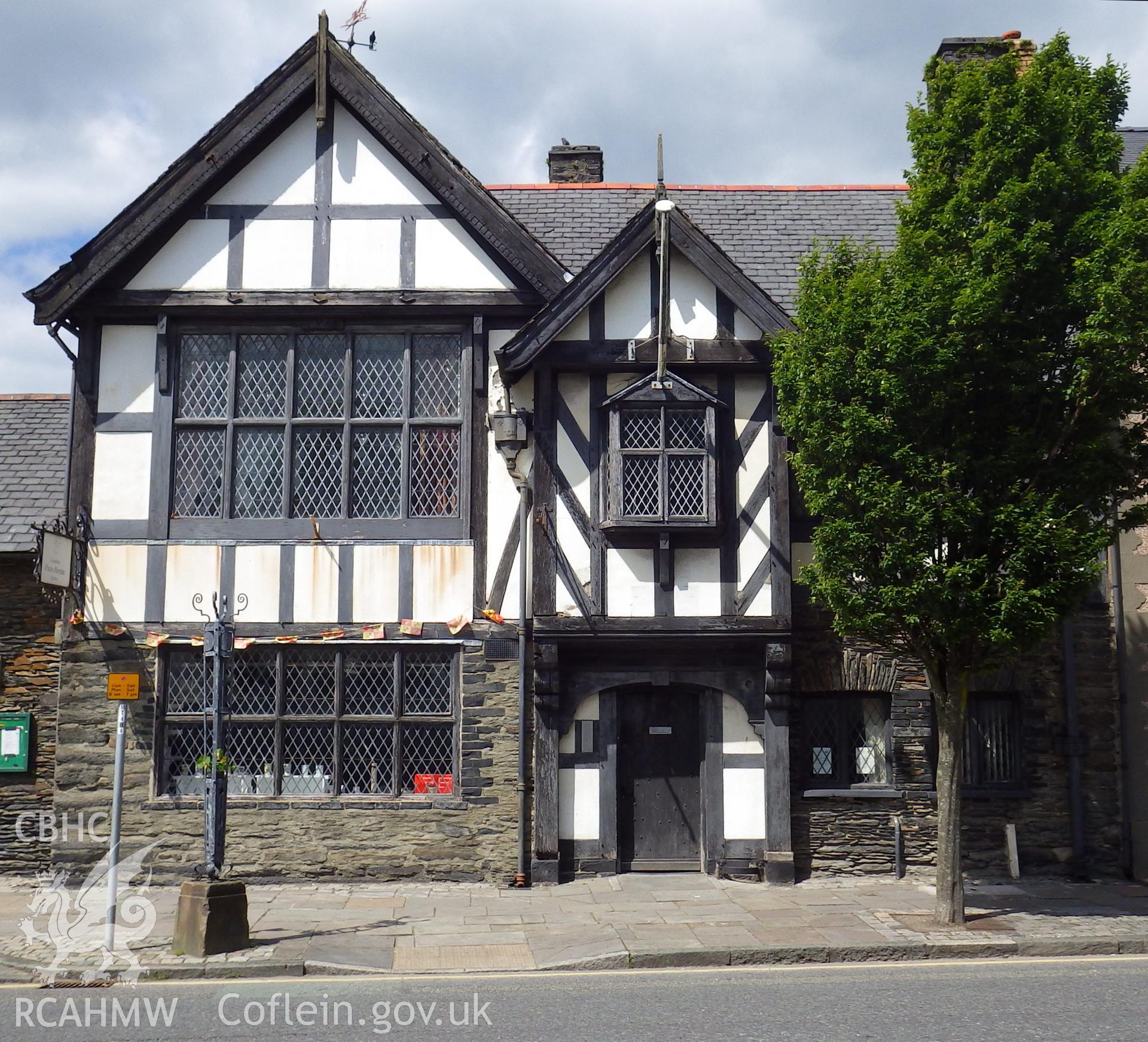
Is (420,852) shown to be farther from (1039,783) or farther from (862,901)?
(1039,783)

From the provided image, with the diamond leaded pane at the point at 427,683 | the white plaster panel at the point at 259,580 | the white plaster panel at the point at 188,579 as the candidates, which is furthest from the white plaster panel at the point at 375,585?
the white plaster panel at the point at 188,579

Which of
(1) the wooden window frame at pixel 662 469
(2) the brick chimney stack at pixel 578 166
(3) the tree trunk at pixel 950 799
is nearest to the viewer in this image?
(3) the tree trunk at pixel 950 799

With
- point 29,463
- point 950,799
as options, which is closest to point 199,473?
point 29,463

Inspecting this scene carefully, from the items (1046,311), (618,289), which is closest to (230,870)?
(618,289)

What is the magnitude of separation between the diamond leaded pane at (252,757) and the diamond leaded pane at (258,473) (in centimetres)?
236

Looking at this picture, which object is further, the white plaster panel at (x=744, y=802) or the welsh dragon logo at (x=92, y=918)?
the white plaster panel at (x=744, y=802)

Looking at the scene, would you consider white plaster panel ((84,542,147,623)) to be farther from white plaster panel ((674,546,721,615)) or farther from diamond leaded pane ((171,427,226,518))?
white plaster panel ((674,546,721,615))

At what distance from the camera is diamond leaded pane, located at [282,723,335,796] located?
12781 millimetres

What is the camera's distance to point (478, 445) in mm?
13031

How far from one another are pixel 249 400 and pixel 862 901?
8.43 metres

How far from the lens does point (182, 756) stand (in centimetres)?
1284

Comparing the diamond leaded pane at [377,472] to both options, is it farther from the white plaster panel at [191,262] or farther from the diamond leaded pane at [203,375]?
the white plaster panel at [191,262]

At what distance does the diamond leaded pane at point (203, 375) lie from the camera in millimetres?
13195

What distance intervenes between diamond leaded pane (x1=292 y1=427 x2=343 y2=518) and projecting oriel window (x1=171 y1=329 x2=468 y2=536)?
0.01m
